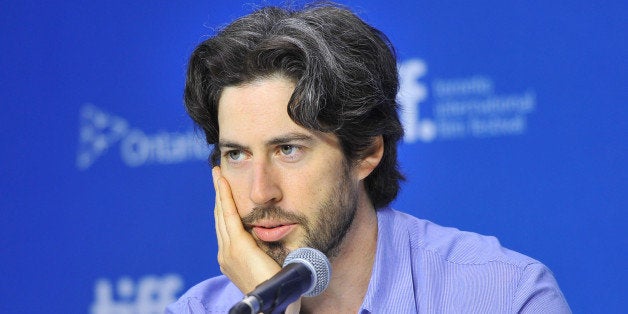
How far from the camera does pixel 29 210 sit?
3980 millimetres

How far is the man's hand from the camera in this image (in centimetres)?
238

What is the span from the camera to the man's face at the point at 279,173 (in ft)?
7.97

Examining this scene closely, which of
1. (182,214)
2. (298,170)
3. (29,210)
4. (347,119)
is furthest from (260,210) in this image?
(29,210)

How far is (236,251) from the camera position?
8.11 ft

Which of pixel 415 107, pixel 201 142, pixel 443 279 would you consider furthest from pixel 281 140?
pixel 201 142

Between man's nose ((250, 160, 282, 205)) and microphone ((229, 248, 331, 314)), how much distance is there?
56 cm

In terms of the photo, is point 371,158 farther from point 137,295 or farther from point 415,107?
point 137,295

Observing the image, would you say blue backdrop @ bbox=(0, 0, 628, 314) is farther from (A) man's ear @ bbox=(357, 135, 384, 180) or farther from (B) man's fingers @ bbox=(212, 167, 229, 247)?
(B) man's fingers @ bbox=(212, 167, 229, 247)

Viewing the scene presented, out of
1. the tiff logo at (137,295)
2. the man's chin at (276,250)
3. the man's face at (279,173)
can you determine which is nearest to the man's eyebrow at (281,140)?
the man's face at (279,173)

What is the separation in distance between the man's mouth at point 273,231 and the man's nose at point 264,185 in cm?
8

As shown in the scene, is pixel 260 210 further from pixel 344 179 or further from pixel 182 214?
pixel 182 214

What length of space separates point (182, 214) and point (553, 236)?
146 cm

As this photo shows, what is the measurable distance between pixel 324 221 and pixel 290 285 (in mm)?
855

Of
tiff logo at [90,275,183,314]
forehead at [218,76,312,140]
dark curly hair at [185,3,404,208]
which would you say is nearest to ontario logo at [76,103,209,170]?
tiff logo at [90,275,183,314]
